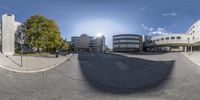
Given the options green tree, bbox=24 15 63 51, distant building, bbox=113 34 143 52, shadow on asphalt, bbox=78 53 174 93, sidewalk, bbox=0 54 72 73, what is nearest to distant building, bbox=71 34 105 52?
distant building, bbox=113 34 143 52

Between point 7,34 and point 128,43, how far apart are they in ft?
345

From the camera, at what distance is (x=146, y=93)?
10062 millimetres

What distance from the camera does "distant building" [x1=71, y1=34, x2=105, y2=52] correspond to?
16362 cm

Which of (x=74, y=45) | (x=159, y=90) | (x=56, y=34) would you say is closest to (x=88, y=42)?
(x=74, y=45)

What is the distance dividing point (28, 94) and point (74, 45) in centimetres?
15859

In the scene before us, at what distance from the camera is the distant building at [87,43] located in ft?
537

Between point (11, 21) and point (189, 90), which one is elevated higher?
point (11, 21)

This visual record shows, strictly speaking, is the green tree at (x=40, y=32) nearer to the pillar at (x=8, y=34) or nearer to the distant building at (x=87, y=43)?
the pillar at (x=8, y=34)

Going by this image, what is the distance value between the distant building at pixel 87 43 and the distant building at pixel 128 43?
82.2 ft

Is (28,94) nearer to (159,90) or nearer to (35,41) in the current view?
(159,90)

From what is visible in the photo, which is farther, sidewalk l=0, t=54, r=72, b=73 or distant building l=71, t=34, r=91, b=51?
distant building l=71, t=34, r=91, b=51

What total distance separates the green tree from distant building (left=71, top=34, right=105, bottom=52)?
10968cm

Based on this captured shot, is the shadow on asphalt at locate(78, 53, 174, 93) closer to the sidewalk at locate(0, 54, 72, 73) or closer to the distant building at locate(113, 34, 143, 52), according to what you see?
the sidewalk at locate(0, 54, 72, 73)

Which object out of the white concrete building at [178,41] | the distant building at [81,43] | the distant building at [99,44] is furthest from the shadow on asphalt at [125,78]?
the distant building at [99,44]
